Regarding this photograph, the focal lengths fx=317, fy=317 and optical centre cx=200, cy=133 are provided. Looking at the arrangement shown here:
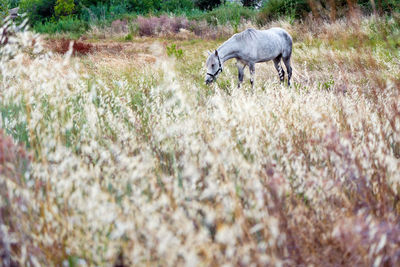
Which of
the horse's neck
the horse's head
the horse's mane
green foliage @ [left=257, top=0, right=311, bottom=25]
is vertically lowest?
green foliage @ [left=257, top=0, right=311, bottom=25]

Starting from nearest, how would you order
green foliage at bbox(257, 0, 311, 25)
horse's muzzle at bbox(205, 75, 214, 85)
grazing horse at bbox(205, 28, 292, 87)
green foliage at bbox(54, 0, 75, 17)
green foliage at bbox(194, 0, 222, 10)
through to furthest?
horse's muzzle at bbox(205, 75, 214, 85) → grazing horse at bbox(205, 28, 292, 87) → green foliage at bbox(257, 0, 311, 25) → green foliage at bbox(54, 0, 75, 17) → green foliage at bbox(194, 0, 222, 10)

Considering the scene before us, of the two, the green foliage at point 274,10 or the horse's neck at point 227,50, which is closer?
the horse's neck at point 227,50

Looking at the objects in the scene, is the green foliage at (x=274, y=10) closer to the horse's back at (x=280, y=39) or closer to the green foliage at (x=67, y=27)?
the horse's back at (x=280, y=39)

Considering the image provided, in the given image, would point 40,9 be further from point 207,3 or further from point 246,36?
point 246,36

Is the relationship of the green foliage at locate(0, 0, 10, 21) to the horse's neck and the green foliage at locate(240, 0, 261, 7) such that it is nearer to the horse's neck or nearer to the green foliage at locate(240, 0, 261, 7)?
the horse's neck

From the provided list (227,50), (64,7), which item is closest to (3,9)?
(227,50)

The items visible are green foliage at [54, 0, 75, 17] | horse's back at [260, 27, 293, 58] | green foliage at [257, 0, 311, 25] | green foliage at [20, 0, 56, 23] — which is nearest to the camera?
horse's back at [260, 27, 293, 58]

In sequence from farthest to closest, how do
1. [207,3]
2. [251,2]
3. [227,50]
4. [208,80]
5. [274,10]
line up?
[207,3] < [251,2] < [274,10] < [227,50] < [208,80]

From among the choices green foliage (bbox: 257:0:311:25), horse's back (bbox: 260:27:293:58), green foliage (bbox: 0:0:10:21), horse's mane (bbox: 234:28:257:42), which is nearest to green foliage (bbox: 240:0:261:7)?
green foliage (bbox: 257:0:311:25)

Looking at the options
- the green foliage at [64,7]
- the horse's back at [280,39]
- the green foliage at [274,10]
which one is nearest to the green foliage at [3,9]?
the horse's back at [280,39]

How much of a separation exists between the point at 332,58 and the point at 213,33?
12.3 m

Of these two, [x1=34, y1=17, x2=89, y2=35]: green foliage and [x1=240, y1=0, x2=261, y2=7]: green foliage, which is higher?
[x1=34, y1=17, x2=89, y2=35]: green foliage

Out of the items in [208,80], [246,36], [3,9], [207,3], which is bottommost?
[207,3]

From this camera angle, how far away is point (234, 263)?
1.28 m
